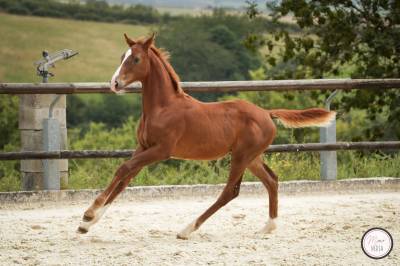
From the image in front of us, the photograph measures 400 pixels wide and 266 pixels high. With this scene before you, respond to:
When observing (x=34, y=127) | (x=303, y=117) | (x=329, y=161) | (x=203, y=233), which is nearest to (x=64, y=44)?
(x=34, y=127)

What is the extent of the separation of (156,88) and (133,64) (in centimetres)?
35

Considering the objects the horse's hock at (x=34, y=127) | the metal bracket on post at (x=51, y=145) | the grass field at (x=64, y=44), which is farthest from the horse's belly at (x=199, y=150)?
the grass field at (x=64, y=44)

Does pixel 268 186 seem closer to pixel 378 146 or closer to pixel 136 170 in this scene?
pixel 136 170

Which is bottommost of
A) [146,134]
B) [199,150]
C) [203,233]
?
[203,233]

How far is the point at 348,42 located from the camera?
18.2 metres

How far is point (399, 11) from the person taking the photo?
1744 cm

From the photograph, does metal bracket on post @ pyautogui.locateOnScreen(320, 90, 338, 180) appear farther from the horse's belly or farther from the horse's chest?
the horse's chest

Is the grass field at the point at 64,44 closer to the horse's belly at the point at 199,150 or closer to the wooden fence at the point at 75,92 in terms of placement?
the wooden fence at the point at 75,92

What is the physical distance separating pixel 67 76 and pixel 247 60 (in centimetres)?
1520

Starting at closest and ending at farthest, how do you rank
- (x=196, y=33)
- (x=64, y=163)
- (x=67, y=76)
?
(x=64, y=163)
(x=67, y=76)
(x=196, y=33)

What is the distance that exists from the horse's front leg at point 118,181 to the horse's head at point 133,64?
59cm

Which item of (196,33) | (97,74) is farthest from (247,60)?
(97,74)

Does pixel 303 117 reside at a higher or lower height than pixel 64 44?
higher

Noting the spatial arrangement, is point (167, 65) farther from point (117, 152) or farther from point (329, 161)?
point (329, 161)
